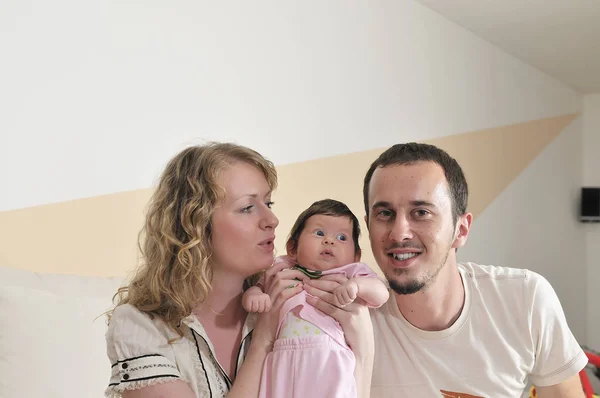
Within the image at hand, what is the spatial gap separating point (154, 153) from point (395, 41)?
219 centimetres

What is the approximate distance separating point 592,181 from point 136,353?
6990 millimetres

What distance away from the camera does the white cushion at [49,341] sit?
5.89ft

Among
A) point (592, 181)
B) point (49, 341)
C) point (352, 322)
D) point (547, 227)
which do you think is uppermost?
point (592, 181)

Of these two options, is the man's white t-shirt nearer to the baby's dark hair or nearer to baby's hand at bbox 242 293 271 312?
the baby's dark hair

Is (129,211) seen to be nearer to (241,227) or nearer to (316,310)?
(241,227)

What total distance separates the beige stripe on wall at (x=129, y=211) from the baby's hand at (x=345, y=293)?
112cm

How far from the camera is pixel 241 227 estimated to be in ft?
5.38

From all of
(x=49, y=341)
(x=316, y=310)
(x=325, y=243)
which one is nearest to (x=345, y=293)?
(x=316, y=310)

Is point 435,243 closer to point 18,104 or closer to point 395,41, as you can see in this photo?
point 18,104

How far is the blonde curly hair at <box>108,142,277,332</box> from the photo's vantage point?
5.26 ft

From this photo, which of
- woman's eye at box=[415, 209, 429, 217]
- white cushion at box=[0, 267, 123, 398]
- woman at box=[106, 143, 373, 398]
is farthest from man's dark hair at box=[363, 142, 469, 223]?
white cushion at box=[0, 267, 123, 398]

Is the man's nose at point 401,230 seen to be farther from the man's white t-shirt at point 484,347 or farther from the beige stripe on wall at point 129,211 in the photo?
the beige stripe on wall at point 129,211

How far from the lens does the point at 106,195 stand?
2.42 meters

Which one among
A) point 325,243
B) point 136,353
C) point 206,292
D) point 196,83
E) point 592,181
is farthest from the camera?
point 592,181
